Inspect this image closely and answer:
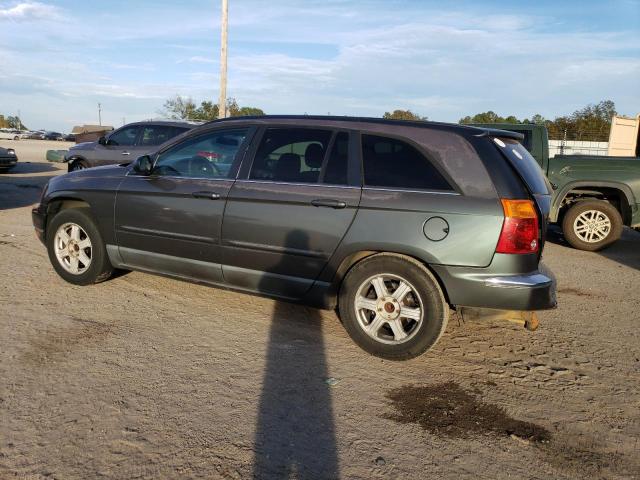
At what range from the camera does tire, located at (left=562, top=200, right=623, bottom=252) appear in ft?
26.2

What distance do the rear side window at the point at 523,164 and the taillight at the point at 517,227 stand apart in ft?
0.80

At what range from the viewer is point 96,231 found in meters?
4.98

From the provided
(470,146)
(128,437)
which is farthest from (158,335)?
(470,146)

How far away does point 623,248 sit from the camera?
870cm

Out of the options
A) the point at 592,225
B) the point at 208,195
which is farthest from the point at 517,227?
the point at 592,225

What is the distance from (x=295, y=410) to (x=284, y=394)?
0.20m

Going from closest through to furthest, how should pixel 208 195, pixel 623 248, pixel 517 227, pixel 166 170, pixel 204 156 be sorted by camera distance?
pixel 517 227
pixel 208 195
pixel 204 156
pixel 166 170
pixel 623 248

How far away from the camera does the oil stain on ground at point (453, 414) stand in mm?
2965

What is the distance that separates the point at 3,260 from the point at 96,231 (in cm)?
185

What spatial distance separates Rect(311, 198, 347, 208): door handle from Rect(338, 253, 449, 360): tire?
45 cm

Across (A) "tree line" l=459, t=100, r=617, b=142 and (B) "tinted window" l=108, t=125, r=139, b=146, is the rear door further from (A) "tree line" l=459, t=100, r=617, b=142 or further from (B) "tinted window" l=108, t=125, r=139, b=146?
(A) "tree line" l=459, t=100, r=617, b=142

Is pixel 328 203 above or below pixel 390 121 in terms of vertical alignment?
below

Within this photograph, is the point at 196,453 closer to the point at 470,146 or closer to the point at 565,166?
the point at 470,146

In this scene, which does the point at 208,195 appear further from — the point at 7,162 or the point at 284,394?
the point at 7,162
